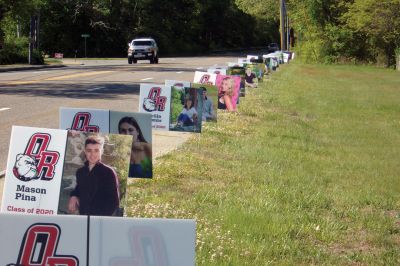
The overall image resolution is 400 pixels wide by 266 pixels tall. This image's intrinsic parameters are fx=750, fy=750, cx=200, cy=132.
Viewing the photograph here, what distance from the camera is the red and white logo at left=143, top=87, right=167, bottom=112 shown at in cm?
1084

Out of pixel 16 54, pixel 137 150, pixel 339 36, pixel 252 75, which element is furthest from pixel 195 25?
pixel 137 150

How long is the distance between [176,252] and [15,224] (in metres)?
0.69

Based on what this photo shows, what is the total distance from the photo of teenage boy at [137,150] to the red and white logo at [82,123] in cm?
29

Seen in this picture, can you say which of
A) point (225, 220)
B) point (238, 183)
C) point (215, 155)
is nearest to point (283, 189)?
point (238, 183)

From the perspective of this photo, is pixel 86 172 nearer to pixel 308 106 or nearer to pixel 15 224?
pixel 15 224

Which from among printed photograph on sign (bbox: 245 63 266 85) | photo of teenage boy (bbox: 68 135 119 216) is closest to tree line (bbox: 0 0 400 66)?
printed photograph on sign (bbox: 245 63 266 85)

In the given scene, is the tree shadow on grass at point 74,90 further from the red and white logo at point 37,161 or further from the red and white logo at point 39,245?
the red and white logo at point 39,245

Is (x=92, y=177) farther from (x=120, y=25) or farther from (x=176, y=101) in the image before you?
(x=120, y=25)

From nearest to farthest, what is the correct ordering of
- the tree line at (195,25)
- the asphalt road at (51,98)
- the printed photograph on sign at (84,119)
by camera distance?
1. the printed photograph on sign at (84,119)
2. the asphalt road at (51,98)
3. the tree line at (195,25)

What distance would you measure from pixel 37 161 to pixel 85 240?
214cm

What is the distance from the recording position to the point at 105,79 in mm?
28719

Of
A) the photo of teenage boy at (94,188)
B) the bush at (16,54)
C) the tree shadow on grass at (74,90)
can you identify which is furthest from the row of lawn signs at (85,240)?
the bush at (16,54)

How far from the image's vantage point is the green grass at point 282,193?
5.72 metres

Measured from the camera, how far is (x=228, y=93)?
52.0 feet
